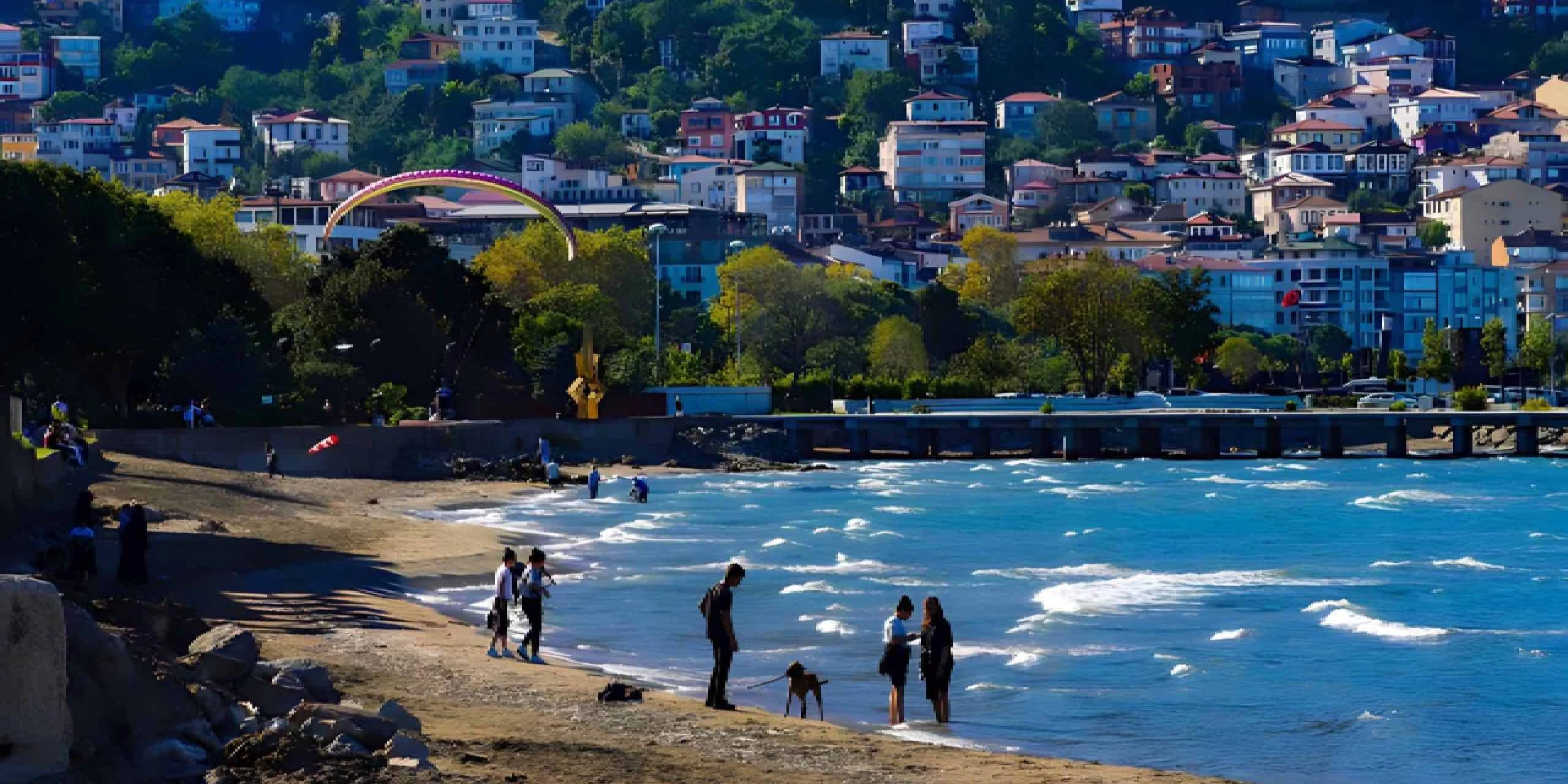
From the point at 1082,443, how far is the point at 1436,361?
145ft

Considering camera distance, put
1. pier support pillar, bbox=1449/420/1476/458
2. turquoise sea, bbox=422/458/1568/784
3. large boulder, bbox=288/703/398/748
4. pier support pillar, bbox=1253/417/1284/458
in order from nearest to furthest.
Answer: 1. large boulder, bbox=288/703/398/748
2. turquoise sea, bbox=422/458/1568/784
3. pier support pillar, bbox=1253/417/1284/458
4. pier support pillar, bbox=1449/420/1476/458

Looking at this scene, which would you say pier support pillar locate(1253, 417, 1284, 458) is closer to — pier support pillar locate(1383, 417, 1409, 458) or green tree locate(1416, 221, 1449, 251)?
pier support pillar locate(1383, 417, 1409, 458)

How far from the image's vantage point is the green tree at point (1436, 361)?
134875mm

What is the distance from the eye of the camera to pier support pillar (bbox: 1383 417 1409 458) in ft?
314

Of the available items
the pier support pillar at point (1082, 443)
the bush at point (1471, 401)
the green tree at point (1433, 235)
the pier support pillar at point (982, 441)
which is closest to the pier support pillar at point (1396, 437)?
the bush at point (1471, 401)

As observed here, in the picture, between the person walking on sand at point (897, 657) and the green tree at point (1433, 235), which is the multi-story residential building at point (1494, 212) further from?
the person walking on sand at point (897, 657)

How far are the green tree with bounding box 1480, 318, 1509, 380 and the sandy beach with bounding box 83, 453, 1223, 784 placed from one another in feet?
328

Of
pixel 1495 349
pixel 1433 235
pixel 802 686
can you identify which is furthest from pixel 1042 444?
pixel 1433 235

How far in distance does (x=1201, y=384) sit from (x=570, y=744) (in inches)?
4172

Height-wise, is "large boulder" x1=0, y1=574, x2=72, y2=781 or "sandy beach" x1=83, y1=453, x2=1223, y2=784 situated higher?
"large boulder" x1=0, y1=574, x2=72, y2=781

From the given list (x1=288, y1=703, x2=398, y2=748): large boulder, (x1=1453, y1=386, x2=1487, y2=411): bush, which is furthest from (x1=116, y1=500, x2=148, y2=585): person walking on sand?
(x1=1453, y1=386, x2=1487, y2=411): bush

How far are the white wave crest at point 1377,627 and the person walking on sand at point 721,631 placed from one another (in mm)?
13914

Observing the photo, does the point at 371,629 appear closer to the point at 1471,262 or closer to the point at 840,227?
the point at 1471,262

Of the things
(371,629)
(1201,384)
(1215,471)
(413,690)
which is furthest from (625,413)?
(413,690)
